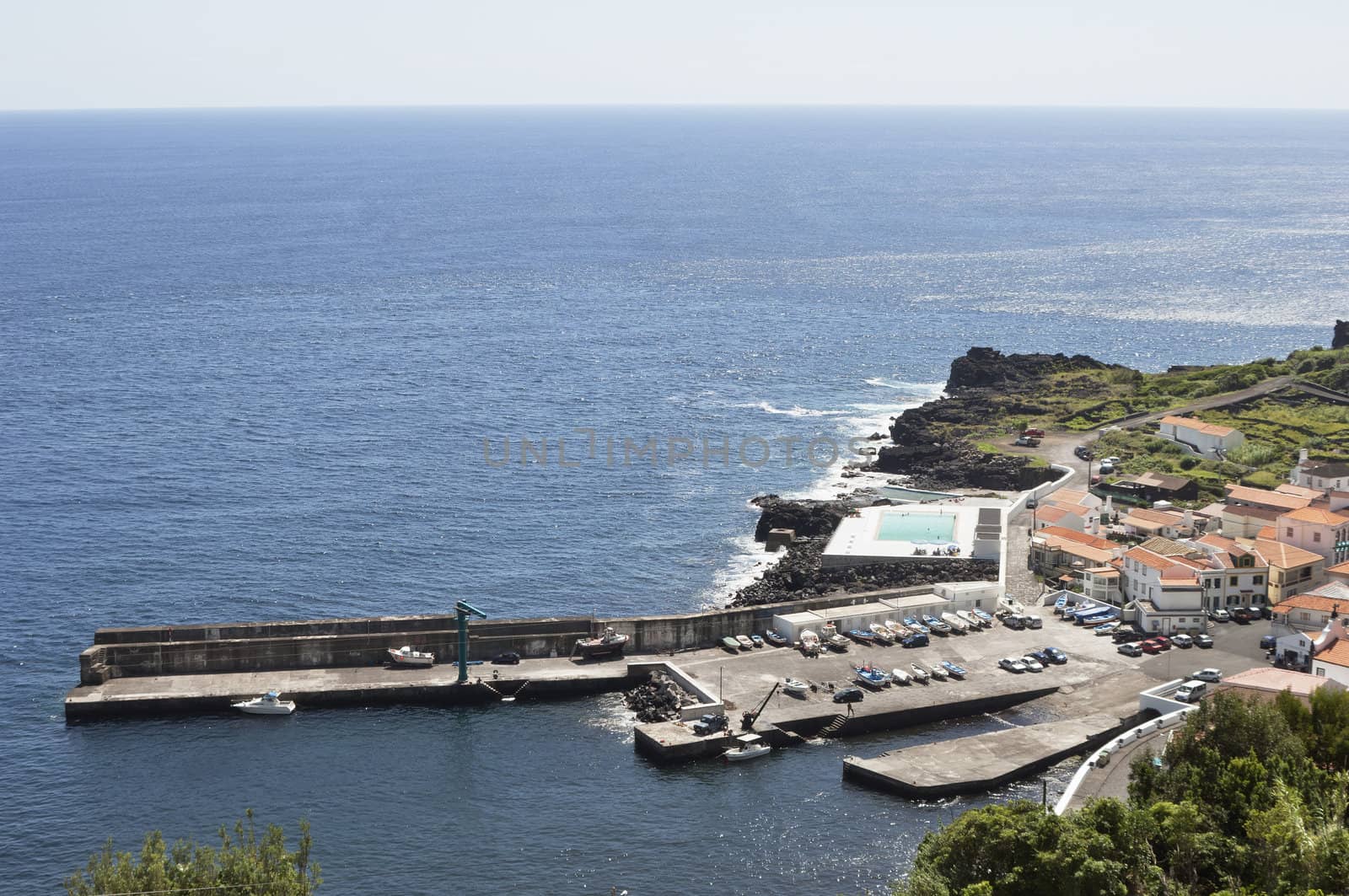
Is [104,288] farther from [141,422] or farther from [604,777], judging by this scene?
[604,777]

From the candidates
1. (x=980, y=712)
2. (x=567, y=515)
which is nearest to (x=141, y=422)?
(x=567, y=515)

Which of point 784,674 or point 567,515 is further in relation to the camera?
point 567,515

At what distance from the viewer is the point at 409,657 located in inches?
2835

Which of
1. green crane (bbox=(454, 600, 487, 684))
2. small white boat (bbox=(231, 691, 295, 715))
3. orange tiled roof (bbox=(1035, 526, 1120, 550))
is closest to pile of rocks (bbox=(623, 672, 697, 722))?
green crane (bbox=(454, 600, 487, 684))

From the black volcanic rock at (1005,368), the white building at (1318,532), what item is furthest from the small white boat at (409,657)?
the black volcanic rock at (1005,368)

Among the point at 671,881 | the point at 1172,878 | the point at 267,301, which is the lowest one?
the point at 671,881

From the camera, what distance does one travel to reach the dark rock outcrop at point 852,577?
271ft

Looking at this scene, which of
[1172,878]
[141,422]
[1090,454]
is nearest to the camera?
[1172,878]

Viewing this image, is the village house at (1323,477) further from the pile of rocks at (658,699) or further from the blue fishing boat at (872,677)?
the pile of rocks at (658,699)

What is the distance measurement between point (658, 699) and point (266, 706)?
18.6 meters

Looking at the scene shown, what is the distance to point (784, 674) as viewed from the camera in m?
70.9

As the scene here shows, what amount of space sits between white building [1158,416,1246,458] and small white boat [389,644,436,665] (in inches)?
2500

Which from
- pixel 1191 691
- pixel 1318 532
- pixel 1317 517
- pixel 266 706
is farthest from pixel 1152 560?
pixel 266 706

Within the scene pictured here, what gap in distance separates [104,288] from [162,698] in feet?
425
